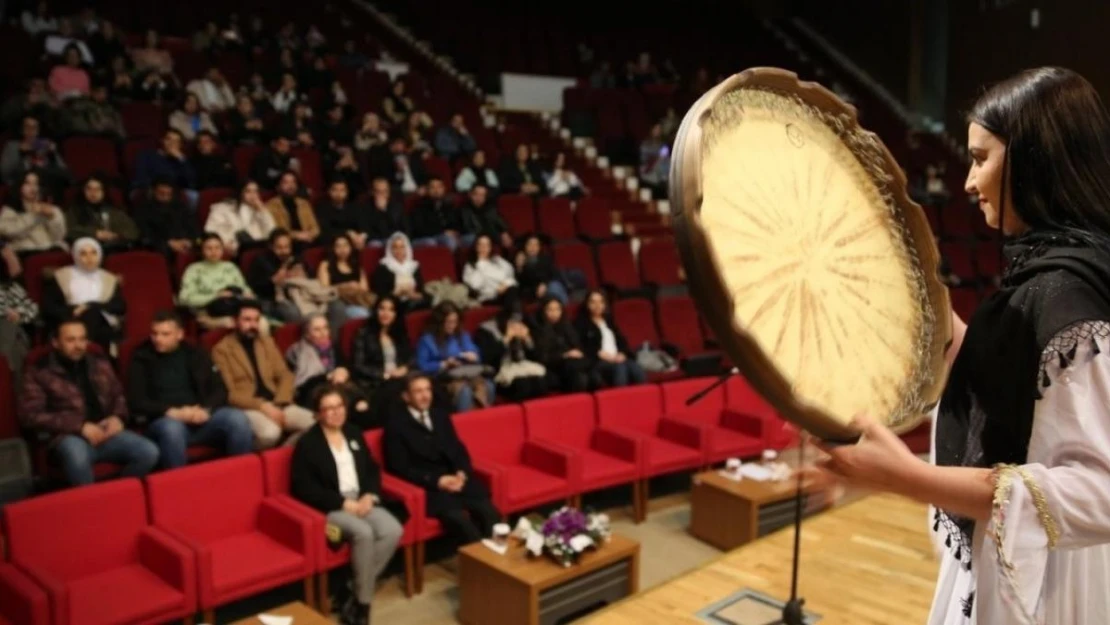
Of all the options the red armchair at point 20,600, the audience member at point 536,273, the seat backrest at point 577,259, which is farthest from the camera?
the seat backrest at point 577,259

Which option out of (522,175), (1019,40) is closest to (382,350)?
(522,175)

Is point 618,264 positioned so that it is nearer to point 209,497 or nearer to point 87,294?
point 87,294

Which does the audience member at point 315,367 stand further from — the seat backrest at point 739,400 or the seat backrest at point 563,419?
the seat backrest at point 739,400

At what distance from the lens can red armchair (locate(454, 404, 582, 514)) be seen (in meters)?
4.07

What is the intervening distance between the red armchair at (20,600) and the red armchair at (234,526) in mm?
482

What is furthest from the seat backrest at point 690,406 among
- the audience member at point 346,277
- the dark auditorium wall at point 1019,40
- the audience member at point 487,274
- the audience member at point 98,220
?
the dark auditorium wall at point 1019,40

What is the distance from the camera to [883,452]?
95 cm

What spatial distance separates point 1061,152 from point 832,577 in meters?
2.57

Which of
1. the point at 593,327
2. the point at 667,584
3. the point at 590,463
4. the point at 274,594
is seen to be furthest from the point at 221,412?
the point at 593,327

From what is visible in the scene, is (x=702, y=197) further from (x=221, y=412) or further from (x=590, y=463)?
(x=590, y=463)

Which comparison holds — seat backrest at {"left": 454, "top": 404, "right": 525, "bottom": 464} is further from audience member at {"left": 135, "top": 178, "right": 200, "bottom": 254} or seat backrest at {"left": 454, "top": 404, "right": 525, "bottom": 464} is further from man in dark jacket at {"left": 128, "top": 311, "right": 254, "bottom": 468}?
audience member at {"left": 135, "top": 178, "right": 200, "bottom": 254}

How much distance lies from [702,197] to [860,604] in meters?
2.59

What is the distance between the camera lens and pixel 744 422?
530cm

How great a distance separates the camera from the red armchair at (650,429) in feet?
15.4
